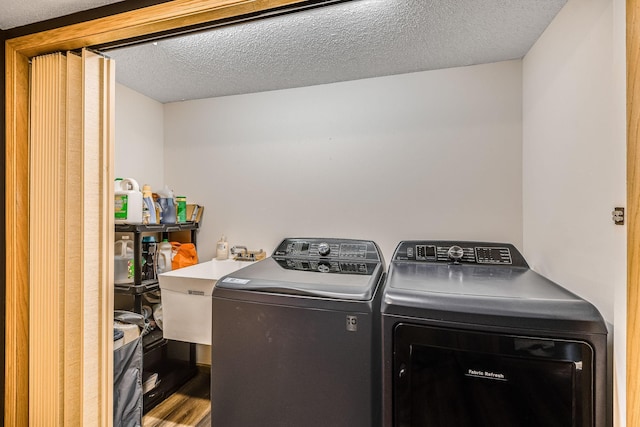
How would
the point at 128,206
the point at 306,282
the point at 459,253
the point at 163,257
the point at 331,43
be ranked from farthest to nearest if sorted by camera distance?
the point at 163,257 < the point at 128,206 < the point at 459,253 < the point at 331,43 < the point at 306,282

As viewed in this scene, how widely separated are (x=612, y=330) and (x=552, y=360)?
0.67 feet

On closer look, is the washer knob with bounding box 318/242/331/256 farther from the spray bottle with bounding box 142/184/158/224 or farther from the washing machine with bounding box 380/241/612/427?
the spray bottle with bounding box 142/184/158/224

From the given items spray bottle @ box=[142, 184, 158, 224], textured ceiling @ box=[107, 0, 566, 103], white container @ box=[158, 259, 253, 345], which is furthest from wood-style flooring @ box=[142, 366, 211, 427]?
textured ceiling @ box=[107, 0, 566, 103]

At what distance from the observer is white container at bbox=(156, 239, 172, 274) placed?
2.30 m

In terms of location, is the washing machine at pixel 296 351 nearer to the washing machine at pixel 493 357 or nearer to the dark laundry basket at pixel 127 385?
the washing machine at pixel 493 357

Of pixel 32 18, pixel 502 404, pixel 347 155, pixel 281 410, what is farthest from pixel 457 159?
pixel 32 18

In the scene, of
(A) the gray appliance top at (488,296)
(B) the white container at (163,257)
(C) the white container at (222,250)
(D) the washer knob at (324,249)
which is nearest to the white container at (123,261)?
(B) the white container at (163,257)

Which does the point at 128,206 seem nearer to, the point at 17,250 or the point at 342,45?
the point at 17,250

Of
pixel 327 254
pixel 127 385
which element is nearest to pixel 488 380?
pixel 327 254

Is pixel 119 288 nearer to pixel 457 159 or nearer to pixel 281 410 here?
pixel 281 410

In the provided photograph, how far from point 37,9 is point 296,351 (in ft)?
5.84

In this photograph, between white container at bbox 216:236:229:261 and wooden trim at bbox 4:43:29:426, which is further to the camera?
white container at bbox 216:236:229:261

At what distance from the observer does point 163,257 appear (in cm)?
232

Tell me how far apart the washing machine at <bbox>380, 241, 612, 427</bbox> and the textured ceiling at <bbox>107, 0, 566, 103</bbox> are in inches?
48.4
